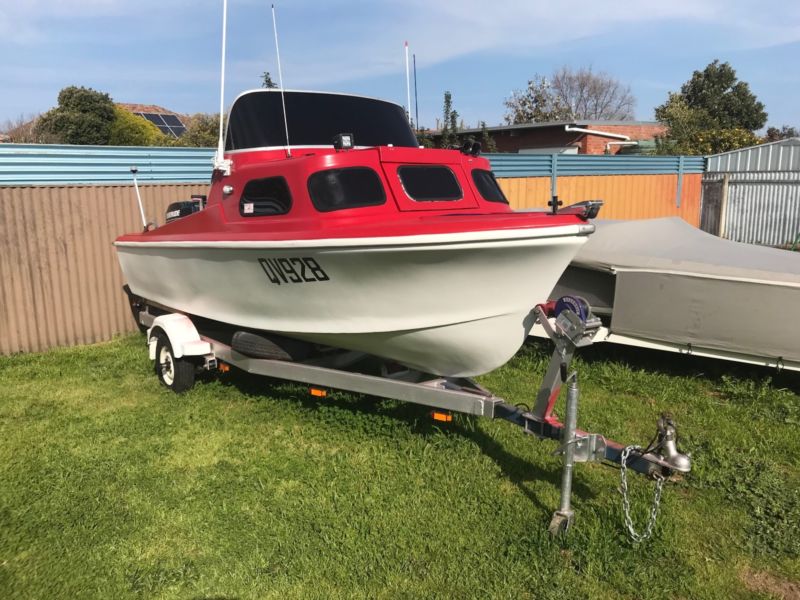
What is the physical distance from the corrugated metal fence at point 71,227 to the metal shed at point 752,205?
555 inches

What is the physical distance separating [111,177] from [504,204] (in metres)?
5.44

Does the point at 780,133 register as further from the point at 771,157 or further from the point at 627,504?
the point at 627,504

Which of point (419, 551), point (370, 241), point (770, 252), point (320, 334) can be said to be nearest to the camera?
point (419, 551)

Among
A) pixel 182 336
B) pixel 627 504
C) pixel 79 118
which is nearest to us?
pixel 627 504

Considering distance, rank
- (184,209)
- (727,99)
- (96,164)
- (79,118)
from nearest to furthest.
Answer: (184,209), (96,164), (79,118), (727,99)

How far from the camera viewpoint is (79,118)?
25.1 m

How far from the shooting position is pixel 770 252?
6.04m

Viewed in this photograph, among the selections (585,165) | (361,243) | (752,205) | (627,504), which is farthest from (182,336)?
(752,205)

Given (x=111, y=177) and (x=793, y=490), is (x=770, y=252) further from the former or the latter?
(x=111, y=177)

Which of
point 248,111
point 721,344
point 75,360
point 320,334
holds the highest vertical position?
point 248,111

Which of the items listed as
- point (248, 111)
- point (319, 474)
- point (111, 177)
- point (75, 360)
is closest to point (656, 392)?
point (319, 474)

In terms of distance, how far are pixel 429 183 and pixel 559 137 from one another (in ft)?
64.1

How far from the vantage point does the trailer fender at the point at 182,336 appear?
17.7ft

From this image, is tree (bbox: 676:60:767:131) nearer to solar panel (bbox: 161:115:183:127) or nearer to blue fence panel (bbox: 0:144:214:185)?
solar panel (bbox: 161:115:183:127)
